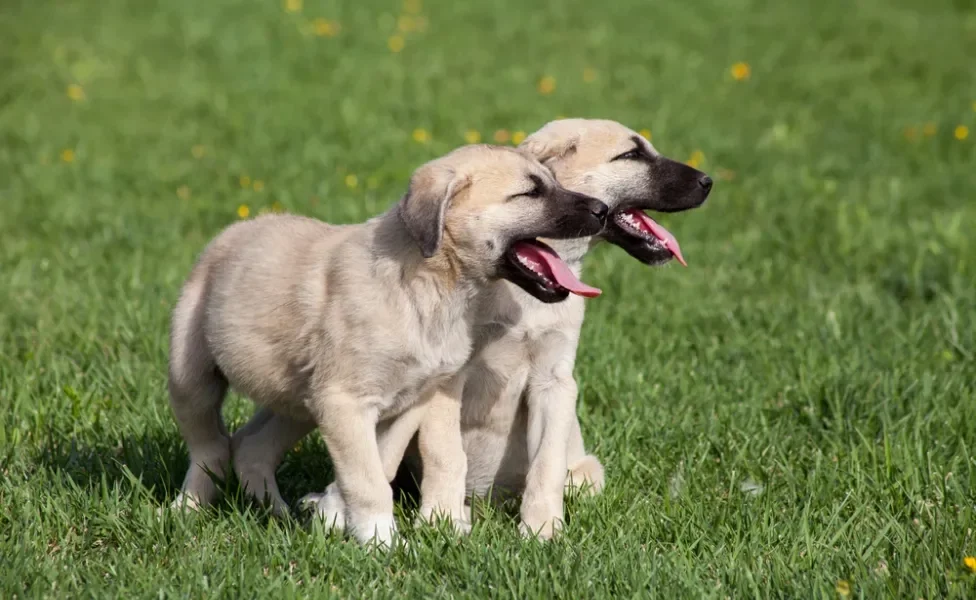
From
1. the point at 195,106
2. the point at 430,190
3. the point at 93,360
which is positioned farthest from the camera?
the point at 195,106

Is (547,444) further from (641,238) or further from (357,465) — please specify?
(641,238)

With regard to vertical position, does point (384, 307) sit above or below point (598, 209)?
below

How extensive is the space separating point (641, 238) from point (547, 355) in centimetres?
55

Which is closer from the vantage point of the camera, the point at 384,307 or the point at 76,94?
the point at 384,307

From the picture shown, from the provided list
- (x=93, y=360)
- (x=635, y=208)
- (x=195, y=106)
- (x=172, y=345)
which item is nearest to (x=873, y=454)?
(x=635, y=208)

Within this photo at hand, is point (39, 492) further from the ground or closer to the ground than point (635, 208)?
closer to the ground

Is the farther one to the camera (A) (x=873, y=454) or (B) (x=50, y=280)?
(B) (x=50, y=280)

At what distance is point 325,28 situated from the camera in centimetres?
1288

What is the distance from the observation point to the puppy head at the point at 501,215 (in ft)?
13.2

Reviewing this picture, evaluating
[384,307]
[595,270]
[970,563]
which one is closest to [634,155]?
[384,307]

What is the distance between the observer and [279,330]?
13.7 feet

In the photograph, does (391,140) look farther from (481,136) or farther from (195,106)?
(195,106)

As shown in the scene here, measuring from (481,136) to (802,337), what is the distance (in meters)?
4.00

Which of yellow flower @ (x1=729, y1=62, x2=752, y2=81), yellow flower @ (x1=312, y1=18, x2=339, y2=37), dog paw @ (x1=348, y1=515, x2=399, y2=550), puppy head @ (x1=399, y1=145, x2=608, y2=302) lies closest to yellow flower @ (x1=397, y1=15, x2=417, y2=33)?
yellow flower @ (x1=312, y1=18, x2=339, y2=37)
